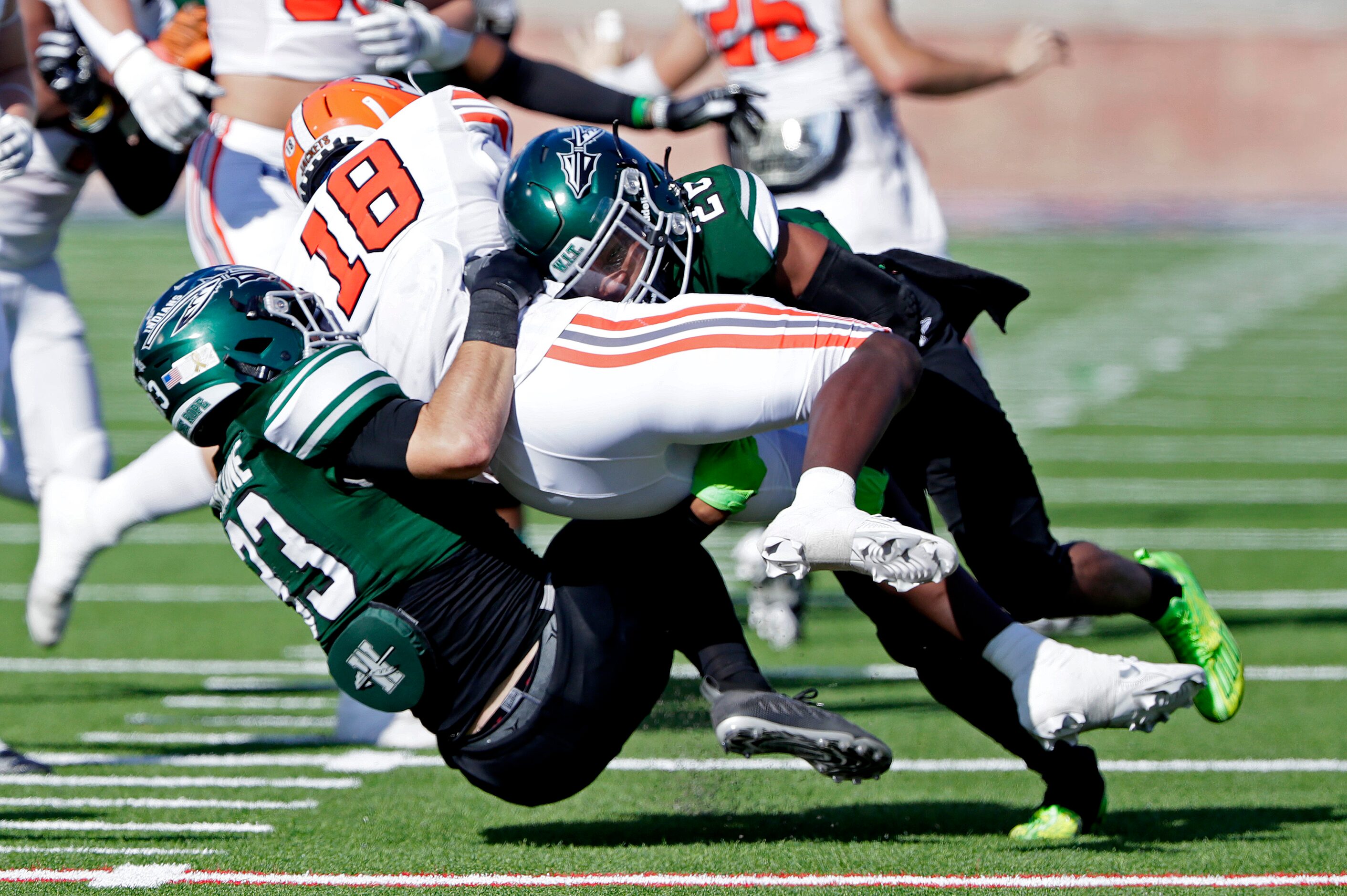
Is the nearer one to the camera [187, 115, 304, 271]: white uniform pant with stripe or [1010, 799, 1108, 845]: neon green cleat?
[1010, 799, 1108, 845]: neon green cleat

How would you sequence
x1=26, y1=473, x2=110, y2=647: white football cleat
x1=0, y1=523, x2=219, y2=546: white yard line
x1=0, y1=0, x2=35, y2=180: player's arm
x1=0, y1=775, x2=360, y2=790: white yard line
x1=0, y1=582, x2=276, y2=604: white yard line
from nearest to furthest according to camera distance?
x1=0, y1=775, x2=360, y2=790: white yard line
x1=0, y1=0, x2=35, y2=180: player's arm
x1=26, y1=473, x2=110, y2=647: white football cleat
x1=0, y1=582, x2=276, y2=604: white yard line
x1=0, y1=523, x2=219, y2=546: white yard line

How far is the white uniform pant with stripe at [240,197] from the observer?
4551mm

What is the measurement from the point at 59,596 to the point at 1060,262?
2008 centimetres

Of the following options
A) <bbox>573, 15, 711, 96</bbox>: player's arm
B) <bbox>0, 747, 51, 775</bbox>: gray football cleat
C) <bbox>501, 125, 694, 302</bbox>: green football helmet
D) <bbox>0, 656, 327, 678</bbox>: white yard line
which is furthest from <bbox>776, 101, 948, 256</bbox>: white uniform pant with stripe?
<bbox>0, 747, 51, 775</bbox>: gray football cleat

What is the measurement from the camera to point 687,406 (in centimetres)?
298

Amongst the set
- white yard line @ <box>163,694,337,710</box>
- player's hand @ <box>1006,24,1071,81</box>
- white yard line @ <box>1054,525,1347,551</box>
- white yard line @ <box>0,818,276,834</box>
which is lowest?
white yard line @ <box>1054,525,1347,551</box>

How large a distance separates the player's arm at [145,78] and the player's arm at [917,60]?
192cm

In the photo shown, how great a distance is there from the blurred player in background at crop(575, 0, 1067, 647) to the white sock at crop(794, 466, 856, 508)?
268cm

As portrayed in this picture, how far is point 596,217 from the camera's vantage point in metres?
3.15

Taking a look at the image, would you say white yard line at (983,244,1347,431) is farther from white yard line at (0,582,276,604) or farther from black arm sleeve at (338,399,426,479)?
black arm sleeve at (338,399,426,479)

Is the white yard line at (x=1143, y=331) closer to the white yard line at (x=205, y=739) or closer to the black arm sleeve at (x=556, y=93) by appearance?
the black arm sleeve at (x=556, y=93)

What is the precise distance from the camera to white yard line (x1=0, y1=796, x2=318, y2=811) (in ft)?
13.0

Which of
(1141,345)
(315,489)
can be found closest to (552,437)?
(315,489)

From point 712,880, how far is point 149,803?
146 cm
